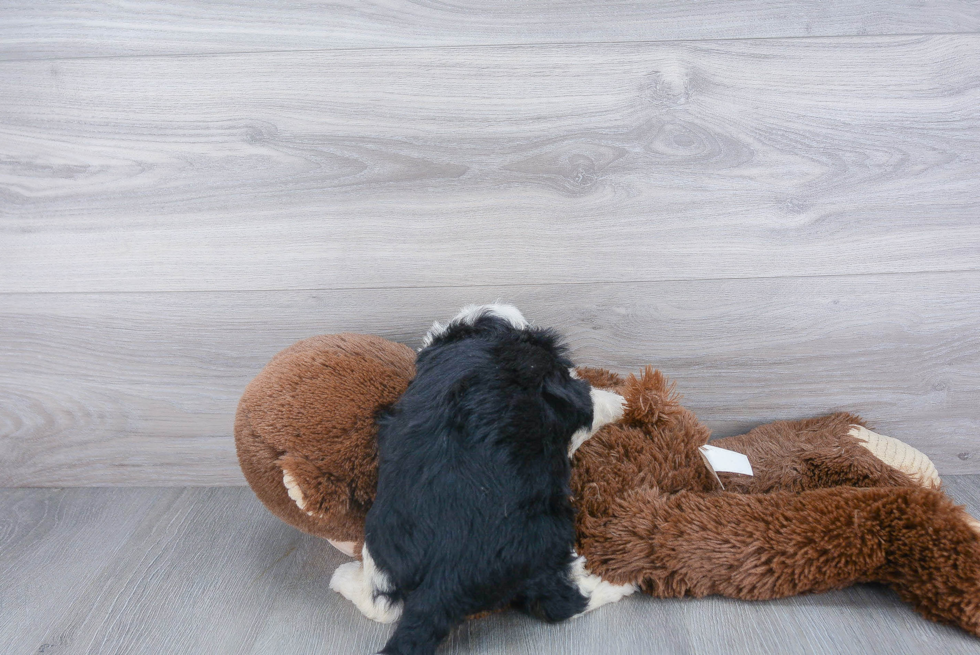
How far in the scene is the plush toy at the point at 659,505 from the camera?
0.70 m

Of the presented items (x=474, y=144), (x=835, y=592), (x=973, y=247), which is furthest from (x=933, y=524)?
(x=474, y=144)

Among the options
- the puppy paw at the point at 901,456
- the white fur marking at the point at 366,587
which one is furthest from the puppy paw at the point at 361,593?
the puppy paw at the point at 901,456

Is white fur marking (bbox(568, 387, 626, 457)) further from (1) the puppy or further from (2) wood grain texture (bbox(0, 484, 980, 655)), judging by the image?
(2) wood grain texture (bbox(0, 484, 980, 655))

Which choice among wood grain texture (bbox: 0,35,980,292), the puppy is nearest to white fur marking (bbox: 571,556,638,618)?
Result: the puppy

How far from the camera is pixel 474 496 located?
648mm

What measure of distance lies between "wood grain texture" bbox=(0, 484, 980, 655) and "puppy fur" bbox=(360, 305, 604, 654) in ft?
0.18

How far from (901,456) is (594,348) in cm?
41

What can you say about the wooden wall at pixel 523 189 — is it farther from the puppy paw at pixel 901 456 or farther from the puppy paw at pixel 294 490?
the puppy paw at pixel 294 490

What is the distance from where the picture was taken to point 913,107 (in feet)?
2.75

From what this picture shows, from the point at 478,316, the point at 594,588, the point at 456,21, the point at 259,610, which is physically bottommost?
the point at 259,610

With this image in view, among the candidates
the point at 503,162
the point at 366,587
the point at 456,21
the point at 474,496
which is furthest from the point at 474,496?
the point at 456,21

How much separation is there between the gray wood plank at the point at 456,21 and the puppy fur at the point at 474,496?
1.33 feet

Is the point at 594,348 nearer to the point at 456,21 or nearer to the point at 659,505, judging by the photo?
the point at 659,505

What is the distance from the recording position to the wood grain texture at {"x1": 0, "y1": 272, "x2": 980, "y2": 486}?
0.90m
